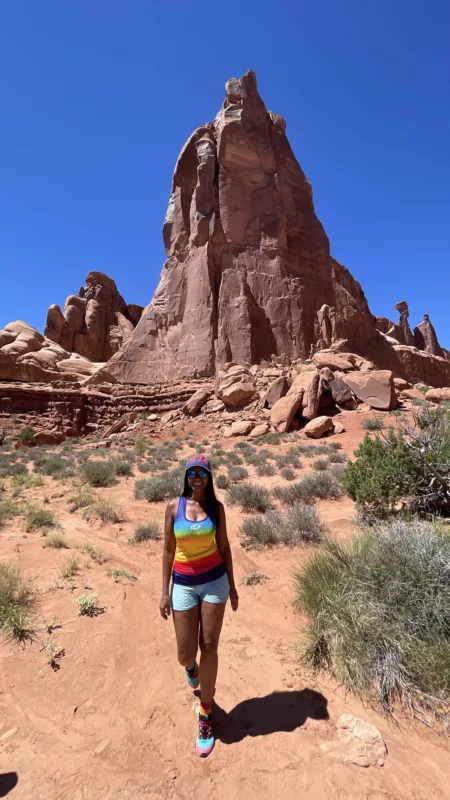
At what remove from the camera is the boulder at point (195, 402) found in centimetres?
2270

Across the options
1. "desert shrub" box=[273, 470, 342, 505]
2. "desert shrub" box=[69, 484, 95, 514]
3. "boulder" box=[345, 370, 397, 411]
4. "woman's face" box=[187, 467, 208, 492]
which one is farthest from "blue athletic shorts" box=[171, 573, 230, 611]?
"boulder" box=[345, 370, 397, 411]

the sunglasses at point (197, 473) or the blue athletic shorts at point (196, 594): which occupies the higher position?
the sunglasses at point (197, 473)

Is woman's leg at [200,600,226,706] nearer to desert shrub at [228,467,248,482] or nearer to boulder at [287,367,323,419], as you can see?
desert shrub at [228,467,248,482]

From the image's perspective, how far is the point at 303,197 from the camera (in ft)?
104

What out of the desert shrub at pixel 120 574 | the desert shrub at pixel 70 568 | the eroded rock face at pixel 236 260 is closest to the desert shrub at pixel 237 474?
the desert shrub at pixel 120 574

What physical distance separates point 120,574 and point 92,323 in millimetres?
46406

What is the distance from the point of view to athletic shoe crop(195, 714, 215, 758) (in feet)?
8.44

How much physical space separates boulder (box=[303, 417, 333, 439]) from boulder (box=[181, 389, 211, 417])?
27.2ft

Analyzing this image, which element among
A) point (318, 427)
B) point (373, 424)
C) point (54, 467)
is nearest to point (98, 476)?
point (54, 467)

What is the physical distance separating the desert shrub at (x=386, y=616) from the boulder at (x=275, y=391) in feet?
50.6

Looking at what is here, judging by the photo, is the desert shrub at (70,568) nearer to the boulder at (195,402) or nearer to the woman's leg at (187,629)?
the woman's leg at (187,629)

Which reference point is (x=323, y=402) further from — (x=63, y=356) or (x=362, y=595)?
(x=63, y=356)

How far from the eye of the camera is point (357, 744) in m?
2.57

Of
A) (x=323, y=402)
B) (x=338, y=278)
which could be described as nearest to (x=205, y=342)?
(x=323, y=402)
